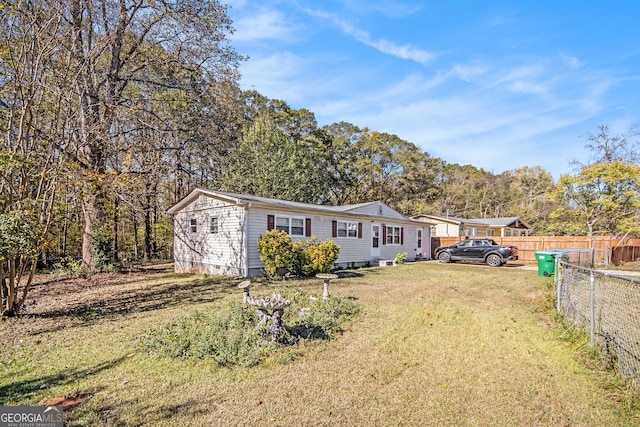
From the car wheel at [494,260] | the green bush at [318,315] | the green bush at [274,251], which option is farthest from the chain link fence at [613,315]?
the car wheel at [494,260]

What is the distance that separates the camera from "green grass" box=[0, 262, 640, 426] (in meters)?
3.12

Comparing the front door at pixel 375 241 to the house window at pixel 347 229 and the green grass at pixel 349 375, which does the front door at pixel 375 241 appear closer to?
the house window at pixel 347 229

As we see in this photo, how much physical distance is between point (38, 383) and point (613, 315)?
7330 millimetres

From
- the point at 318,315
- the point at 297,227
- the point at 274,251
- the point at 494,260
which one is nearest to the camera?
the point at 318,315

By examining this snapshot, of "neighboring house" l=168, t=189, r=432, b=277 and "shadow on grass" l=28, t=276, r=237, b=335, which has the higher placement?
"neighboring house" l=168, t=189, r=432, b=277

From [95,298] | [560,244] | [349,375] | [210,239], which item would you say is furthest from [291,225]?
[560,244]

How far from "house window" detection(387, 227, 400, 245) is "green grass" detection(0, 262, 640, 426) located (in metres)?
12.0

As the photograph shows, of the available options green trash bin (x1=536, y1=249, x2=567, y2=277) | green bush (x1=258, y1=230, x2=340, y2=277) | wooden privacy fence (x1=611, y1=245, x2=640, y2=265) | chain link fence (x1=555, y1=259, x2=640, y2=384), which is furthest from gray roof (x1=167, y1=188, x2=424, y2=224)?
wooden privacy fence (x1=611, y1=245, x2=640, y2=265)

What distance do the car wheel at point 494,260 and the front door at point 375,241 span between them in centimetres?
589

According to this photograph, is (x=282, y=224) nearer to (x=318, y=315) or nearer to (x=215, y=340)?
(x=318, y=315)

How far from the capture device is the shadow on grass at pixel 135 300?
691cm

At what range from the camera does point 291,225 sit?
13414mm

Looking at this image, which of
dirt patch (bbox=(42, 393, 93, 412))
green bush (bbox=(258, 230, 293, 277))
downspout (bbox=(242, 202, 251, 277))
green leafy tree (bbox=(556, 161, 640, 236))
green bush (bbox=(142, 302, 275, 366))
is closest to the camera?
dirt patch (bbox=(42, 393, 93, 412))

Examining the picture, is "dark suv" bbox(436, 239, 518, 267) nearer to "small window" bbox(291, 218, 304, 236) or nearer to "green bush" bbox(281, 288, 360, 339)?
"small window" bbox(291, 218, 304, 236)
